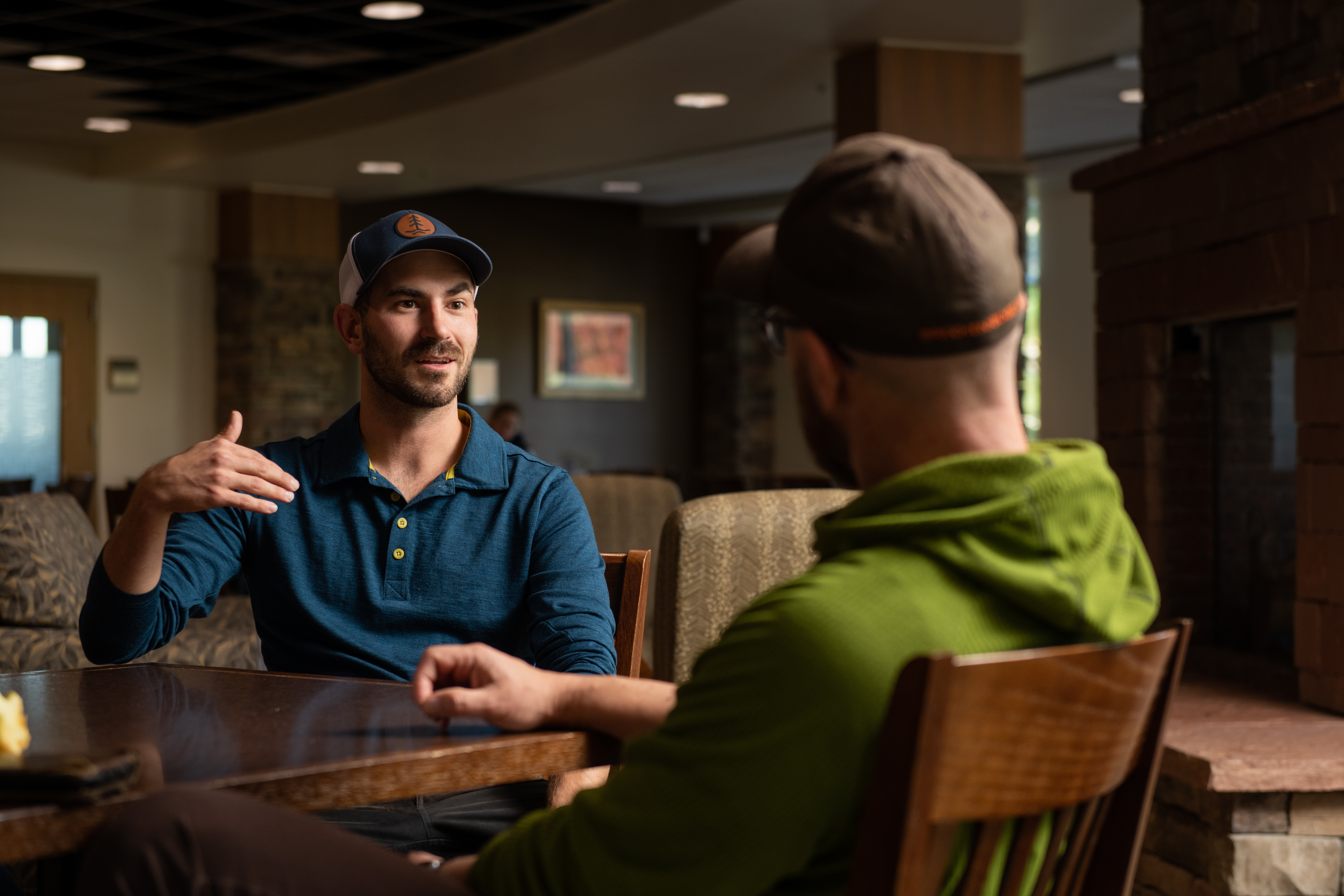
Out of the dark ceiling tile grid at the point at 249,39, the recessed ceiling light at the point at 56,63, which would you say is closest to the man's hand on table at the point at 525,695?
the dark ceiling tile grid at the point at 249,39

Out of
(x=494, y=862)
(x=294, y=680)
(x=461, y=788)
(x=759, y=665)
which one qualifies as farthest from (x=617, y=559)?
(x=759, y=665)

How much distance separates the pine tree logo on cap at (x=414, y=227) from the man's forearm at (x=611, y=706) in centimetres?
84

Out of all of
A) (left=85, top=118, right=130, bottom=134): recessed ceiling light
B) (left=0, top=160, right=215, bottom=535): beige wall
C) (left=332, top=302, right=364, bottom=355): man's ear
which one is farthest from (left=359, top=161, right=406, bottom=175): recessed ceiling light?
(left=332, top=302, right=364, bottom=355): man's ear

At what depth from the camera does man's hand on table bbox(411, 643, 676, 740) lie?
3.82 ft

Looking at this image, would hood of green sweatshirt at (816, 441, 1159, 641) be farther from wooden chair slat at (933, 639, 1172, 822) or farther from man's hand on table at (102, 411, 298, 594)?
man's hand on table at (102, 411, 298, 594)

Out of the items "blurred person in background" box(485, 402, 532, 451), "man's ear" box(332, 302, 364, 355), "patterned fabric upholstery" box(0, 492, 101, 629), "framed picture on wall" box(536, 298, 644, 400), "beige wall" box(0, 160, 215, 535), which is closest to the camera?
"man's ear" box(332, 302, 364, 355)

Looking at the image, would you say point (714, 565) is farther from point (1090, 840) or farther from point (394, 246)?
point (1090, 840)

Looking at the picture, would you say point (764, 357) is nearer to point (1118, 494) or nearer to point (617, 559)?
point (617, 559)

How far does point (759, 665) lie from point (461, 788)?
1.31ft

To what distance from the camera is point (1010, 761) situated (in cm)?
85

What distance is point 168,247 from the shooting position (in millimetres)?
9156

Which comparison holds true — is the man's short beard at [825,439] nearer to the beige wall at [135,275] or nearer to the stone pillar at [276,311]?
the stone pillar at [276,311]

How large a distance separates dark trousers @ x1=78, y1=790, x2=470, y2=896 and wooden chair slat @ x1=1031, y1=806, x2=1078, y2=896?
446mm

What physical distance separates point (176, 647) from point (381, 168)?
5463 millimetres
